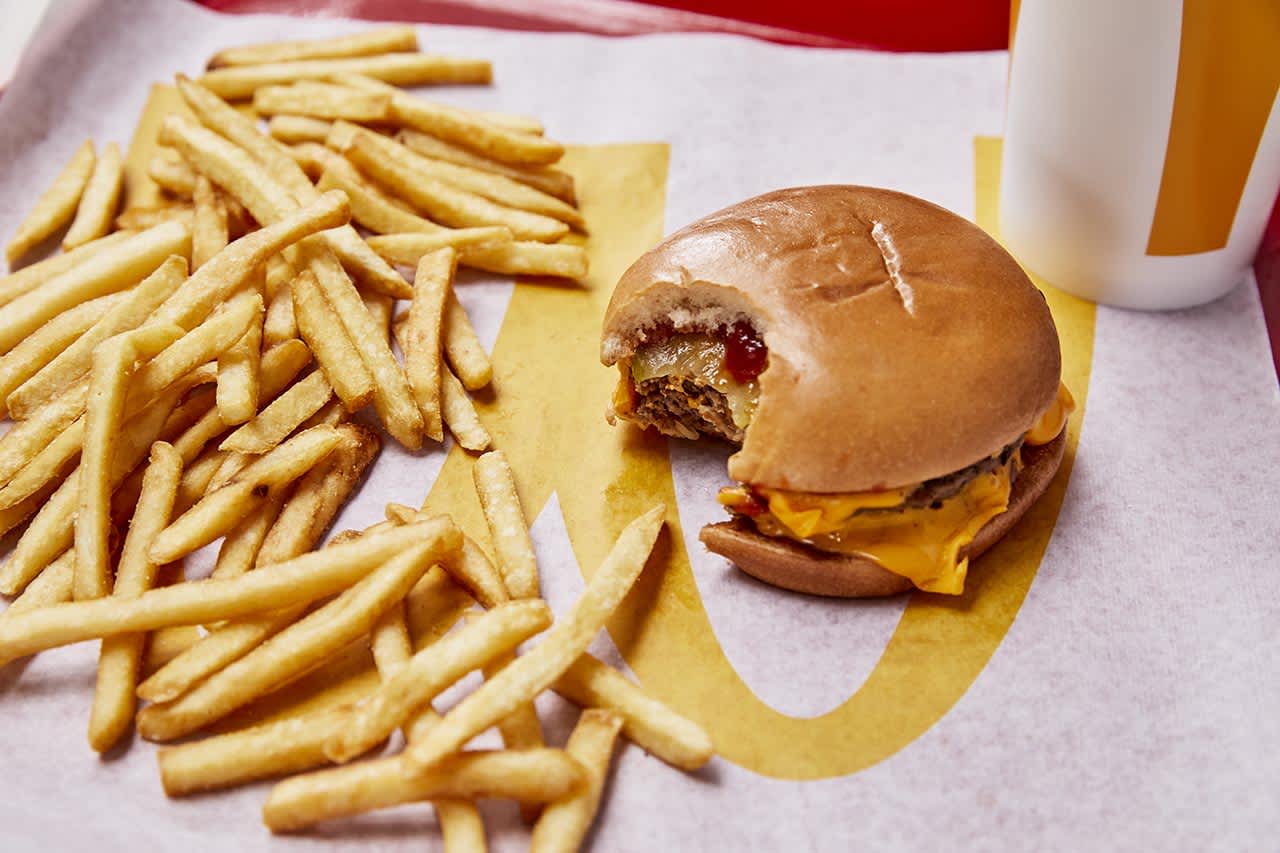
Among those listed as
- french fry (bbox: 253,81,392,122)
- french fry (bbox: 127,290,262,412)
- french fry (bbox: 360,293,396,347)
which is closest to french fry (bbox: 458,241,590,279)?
french fry (bbox: 360,293,396,347)

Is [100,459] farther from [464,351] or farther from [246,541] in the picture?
[464,351]

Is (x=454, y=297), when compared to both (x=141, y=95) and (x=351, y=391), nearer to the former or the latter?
(x=351, y=391)

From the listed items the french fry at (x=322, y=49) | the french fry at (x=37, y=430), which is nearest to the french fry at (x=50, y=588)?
the french fry at (x=37, y=430)

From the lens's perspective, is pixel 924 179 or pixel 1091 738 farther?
pixel 924 179

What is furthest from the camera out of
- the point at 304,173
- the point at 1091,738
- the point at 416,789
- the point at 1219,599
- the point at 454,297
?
the point at 304,173

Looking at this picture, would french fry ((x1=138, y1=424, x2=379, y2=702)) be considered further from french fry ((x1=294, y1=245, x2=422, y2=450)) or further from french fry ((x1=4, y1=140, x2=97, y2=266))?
french fry ((x1=4, y1=140, x2=97, y2=266))

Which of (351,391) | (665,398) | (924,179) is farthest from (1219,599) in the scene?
(351,391)
